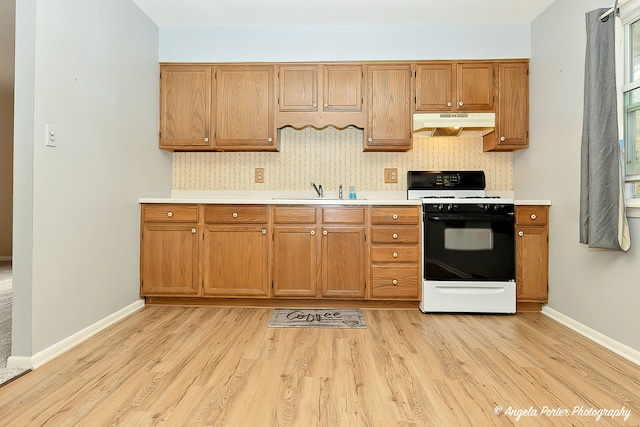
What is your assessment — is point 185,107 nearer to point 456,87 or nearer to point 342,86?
point 342,86

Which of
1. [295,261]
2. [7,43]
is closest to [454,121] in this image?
[295,261]

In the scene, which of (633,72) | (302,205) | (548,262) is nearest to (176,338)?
(302,205)

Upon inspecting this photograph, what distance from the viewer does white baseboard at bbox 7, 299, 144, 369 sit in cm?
183

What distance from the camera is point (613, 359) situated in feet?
6.54

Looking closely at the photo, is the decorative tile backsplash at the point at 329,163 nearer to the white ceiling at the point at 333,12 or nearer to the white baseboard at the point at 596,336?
the white ceiling at the point at 333,12

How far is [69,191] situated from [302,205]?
157 centimetres

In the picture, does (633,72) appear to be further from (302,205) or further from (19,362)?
(19,362)

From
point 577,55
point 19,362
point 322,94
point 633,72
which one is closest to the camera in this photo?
point 19,362

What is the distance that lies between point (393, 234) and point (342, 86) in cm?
139

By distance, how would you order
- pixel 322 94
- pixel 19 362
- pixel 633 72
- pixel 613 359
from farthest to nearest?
pixel 322 94 < pixel 633 72 < pixel 613 359 < pixel 19 362

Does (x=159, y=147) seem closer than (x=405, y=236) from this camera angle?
No

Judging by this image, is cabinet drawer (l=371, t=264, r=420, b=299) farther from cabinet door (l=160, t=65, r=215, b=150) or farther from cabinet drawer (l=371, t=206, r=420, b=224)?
cabinet door (l=160, t=65, r=215, b=150)

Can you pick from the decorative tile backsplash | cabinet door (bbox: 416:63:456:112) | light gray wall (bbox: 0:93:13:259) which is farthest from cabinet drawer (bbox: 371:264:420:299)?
light gray wall (bbox: 0:93:13:259)

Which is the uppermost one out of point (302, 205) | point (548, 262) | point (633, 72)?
point (633, 72)
